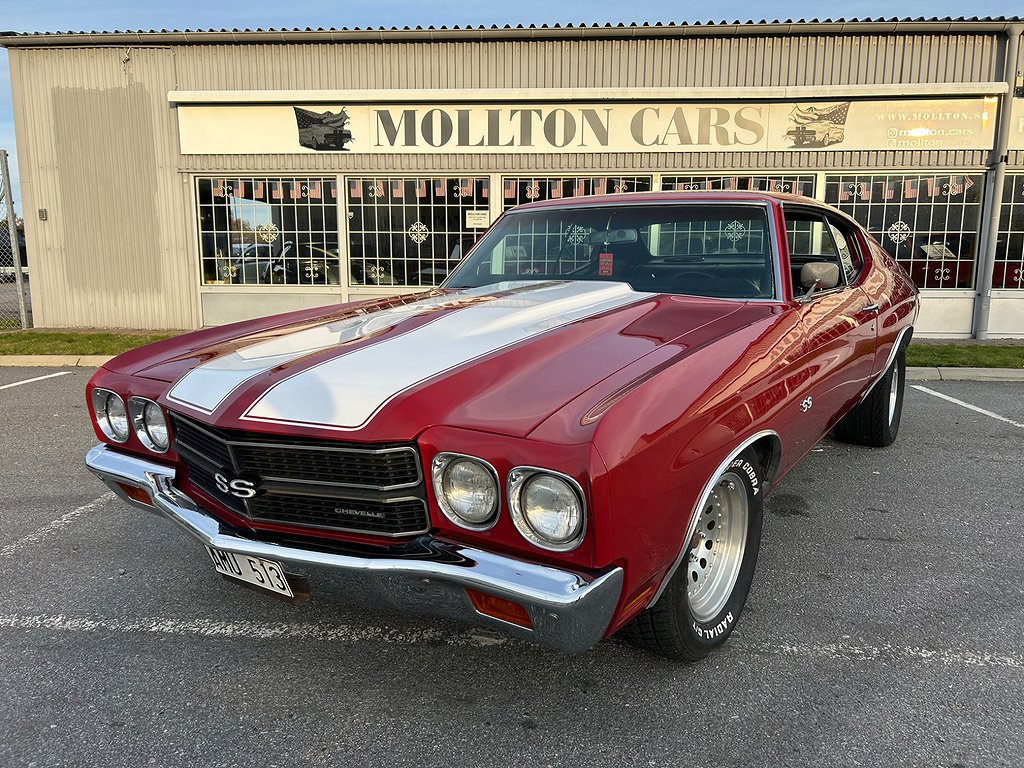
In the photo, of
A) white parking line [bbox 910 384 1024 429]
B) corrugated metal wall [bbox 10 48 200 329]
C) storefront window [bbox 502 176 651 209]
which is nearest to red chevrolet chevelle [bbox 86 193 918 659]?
white parking line [bbox 910 384 1024 429]

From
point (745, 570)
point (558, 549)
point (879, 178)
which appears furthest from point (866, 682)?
point (879, 178)

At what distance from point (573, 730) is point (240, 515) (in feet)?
3.80

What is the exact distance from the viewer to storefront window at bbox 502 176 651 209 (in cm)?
1059

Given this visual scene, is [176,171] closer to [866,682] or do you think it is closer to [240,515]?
[240,515]

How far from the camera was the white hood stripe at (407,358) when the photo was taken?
2.04m

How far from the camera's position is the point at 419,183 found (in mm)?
10812

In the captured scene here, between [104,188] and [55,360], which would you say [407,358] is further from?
[104,188]

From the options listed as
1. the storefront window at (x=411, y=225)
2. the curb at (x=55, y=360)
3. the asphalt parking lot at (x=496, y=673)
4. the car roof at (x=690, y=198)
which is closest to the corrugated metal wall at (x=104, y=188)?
the storefront window at (x=411, y=225)

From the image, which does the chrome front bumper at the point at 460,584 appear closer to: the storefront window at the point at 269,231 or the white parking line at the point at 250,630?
the white parking line at the point at 250,630

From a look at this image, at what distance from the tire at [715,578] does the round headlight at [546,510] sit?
22.9 inches

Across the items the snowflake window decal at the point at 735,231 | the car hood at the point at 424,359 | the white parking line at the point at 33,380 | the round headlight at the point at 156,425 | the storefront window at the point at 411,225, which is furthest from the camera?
the storefront window at the point at 411,225

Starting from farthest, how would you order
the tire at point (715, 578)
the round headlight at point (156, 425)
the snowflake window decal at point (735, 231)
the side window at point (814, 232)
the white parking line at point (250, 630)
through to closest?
the side window at point (814, 232) → the snowflake window decal at point (735, 231) → the white parking line at point (250, 630) → the round headlight at point (156, 425) → the tire at point (715, 578)

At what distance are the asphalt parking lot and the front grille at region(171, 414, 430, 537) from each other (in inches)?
24.1

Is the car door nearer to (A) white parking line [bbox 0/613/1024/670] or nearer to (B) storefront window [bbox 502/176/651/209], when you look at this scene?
(A) white parking line [bbox 0/613/1024/670]
